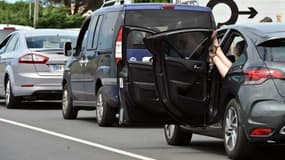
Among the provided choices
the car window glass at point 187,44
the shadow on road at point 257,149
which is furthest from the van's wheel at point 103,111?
the car window glass at point 187,44

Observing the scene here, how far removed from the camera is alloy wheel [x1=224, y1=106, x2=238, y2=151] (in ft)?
32.9

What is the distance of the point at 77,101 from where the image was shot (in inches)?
647

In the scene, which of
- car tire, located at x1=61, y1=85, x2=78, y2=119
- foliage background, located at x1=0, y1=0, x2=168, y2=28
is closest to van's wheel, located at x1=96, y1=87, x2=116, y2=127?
car tire, located at x1=61, y1=85, x2=78, y2=119

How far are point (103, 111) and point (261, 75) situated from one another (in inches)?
218

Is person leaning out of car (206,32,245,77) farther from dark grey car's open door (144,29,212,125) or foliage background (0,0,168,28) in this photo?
foliage background (0,0,168,28)

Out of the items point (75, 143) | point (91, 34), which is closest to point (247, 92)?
point (75, 143)

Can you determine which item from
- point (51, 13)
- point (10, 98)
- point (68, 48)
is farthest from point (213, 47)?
point (51, 13)

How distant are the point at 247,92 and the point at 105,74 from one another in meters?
Result: 5.17

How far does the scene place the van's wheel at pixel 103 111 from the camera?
14.6m

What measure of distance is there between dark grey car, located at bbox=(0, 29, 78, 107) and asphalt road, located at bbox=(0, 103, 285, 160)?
2.24 meters

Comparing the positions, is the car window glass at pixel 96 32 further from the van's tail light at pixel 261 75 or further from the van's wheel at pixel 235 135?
the van's tail light at pixel 261 75

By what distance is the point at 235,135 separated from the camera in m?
10.0

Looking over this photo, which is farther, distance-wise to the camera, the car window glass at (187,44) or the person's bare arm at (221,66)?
the car window glass at (187,44)

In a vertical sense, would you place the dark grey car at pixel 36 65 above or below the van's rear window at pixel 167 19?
below
